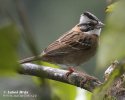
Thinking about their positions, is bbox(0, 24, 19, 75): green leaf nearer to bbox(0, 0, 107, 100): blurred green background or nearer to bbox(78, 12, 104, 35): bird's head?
bbox(0, 0, 107, 100): blurred green background

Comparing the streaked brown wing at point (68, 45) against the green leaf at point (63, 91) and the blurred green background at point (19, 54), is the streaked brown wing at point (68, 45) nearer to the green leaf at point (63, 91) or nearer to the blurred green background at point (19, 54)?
the blurred green background at point (19, 54)

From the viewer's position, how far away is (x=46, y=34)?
14.6 meters

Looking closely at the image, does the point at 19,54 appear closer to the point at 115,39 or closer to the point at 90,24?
the point at 115,39

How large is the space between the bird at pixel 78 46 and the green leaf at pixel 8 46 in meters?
3.67

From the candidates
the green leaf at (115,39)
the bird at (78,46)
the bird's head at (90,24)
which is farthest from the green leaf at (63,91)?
the bird's head at (90,24)

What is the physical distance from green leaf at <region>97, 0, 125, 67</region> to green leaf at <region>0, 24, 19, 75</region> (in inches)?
7.1

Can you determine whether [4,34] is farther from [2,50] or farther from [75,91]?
[75,91]

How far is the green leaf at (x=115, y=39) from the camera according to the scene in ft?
2.50

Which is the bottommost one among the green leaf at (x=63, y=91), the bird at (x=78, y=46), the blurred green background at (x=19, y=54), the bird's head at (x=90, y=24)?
the green leaf at (x=63, y=91)

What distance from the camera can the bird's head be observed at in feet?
15.3

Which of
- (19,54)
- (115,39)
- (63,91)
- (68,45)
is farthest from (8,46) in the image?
(68,45)

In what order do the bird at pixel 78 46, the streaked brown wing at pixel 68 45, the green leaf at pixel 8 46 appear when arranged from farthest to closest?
the streaked brown wing at pixel 68 45
the bird at pixel 78 46
the green leaf at pixel 8 46

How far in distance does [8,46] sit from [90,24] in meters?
4.21

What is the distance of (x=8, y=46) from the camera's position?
0.72 metres
